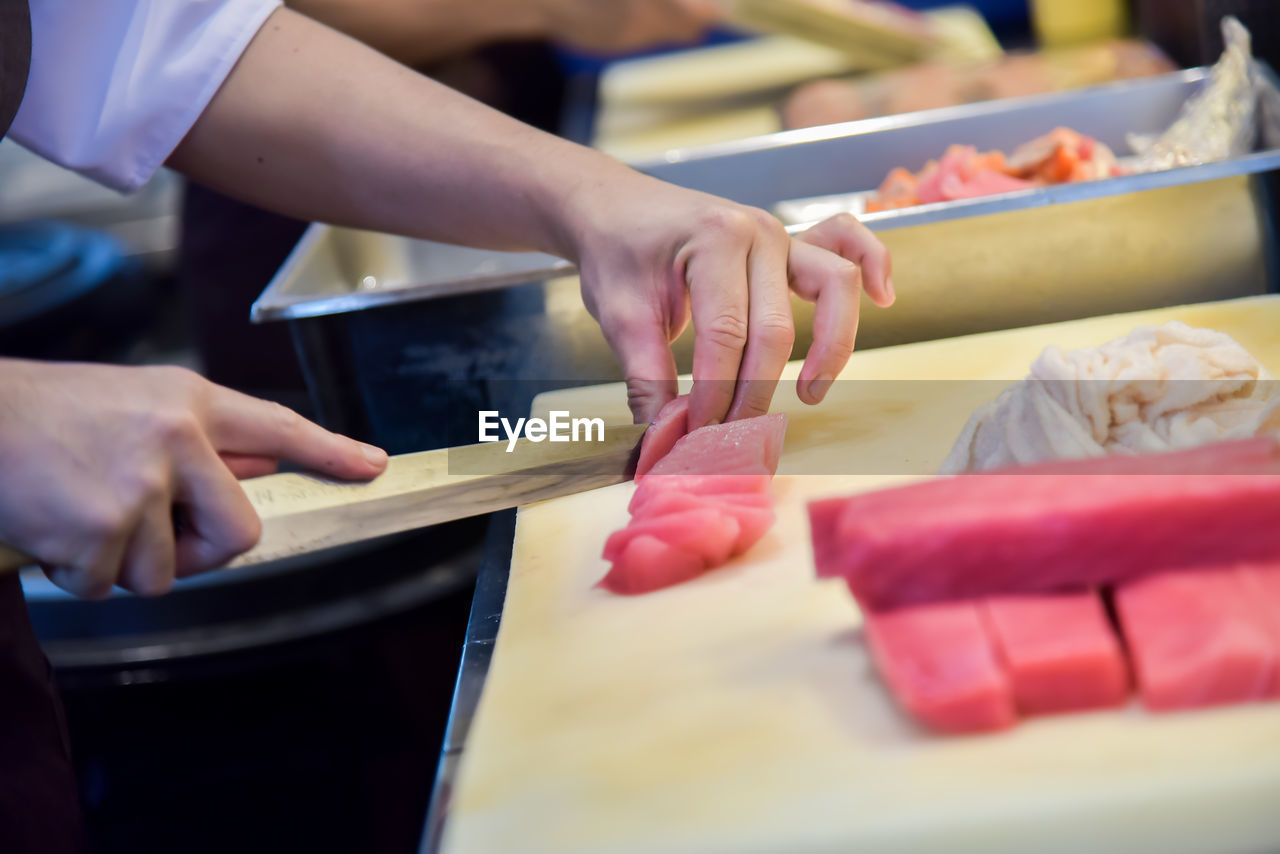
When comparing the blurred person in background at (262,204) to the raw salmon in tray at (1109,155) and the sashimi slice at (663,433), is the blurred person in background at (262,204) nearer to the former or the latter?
the sashimi slice at (663,433)

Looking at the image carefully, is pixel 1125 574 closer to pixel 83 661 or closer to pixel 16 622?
pixel 16 622

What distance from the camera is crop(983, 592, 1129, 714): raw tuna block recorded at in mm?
757

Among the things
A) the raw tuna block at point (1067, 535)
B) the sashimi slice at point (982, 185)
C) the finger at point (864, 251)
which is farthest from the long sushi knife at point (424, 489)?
the sashimi slice at point (982, 185)

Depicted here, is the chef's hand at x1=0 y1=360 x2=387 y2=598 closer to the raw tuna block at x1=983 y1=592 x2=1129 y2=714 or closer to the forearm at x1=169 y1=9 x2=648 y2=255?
the forearm at x1=169 y1=9 x2=648 y2=255

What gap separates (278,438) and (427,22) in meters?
1.70

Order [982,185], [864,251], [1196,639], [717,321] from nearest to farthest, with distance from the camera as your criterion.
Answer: [1196,639] < [717,321] < [864,251] < [982,185]

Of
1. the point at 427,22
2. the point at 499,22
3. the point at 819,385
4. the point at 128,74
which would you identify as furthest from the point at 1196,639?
the point at 499,22

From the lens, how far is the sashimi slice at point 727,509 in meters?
1.07

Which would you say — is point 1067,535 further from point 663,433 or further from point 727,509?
point 663,433

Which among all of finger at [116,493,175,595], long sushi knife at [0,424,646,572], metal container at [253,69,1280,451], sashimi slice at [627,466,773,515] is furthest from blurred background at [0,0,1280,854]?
finger at [116,493,175,595]

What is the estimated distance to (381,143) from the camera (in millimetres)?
1450

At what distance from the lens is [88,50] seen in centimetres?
142

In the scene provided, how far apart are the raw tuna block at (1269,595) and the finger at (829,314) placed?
52 centimetres

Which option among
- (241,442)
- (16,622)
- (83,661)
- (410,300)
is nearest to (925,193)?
A: (410,300)
